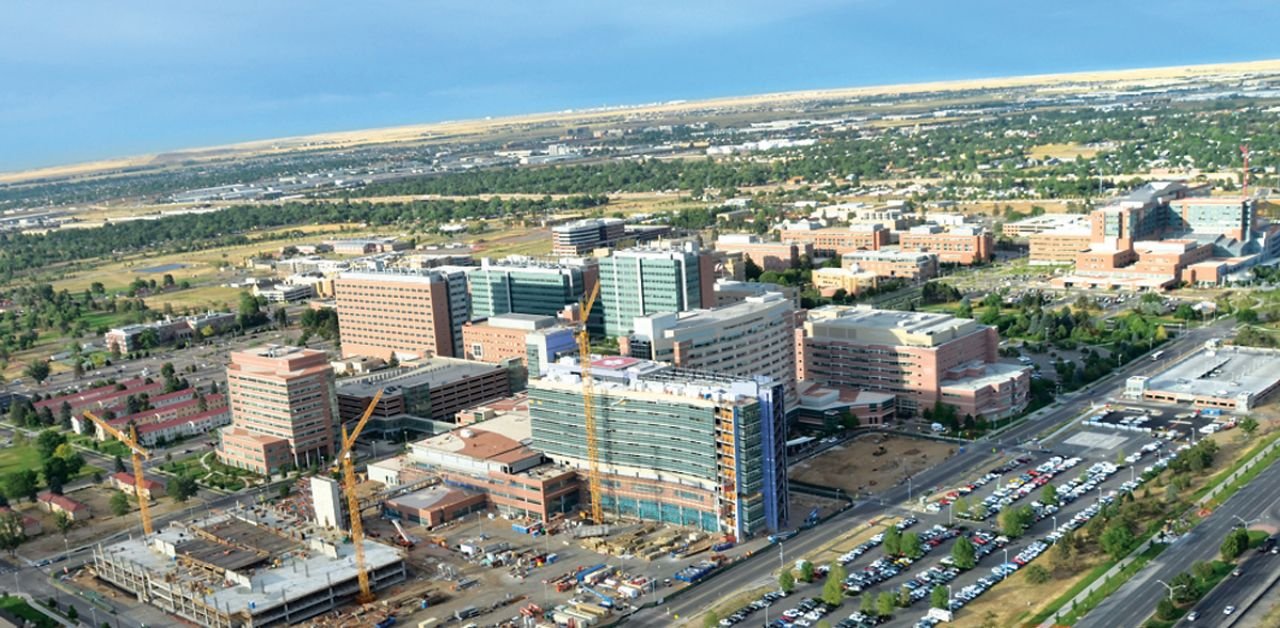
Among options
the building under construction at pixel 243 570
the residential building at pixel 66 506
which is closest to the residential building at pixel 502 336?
the building under construction at pixel 243 570

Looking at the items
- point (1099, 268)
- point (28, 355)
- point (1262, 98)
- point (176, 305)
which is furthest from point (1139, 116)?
point (28, 355)

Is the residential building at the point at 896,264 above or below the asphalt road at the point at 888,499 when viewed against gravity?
above

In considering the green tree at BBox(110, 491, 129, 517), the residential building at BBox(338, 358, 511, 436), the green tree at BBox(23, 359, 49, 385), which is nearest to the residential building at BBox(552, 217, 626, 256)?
the residential building at BBox(338, 358, 511, 436)

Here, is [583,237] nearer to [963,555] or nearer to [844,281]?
[844,281]

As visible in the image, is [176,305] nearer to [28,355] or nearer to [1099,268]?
[28,355]

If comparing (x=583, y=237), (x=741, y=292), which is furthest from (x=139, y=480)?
(x=583, y=237)

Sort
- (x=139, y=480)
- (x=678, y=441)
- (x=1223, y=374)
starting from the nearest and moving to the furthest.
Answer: (x=678, y=441), (x=139, y=480), (x=1223, y=374)

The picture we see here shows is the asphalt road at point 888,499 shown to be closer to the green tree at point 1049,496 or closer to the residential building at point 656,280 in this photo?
the green tree at point 1049,496
